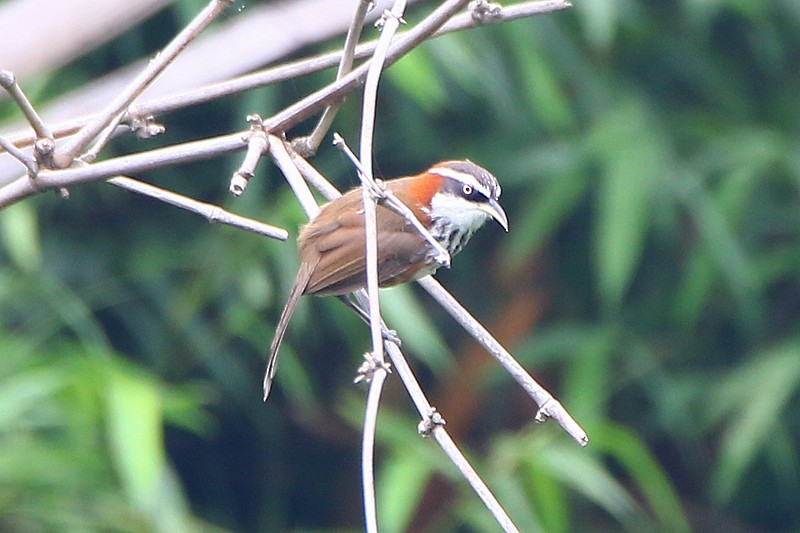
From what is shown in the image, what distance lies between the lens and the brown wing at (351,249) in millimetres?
3211

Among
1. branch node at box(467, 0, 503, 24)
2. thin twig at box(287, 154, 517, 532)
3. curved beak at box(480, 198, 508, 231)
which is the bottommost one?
thin twig at box(287, 154, 517, 532)

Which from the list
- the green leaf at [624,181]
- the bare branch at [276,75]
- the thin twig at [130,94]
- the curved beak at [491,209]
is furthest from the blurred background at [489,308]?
the thin twig at [130,94]

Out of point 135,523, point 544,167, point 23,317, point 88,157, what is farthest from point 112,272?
point 88,157

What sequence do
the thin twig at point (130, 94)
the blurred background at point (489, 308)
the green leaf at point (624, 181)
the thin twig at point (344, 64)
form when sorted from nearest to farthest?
the thin twig at point (130, 94), the thin twig at point (344, 64), the blurred background at point (489, 308), the green leaf at point (624, 181)

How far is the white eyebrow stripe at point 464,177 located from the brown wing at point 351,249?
18 cm

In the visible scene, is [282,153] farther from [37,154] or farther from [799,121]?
[799,121]

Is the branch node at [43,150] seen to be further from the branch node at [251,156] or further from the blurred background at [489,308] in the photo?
the blurred background at [489,308]

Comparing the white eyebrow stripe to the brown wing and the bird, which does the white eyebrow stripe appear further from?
the brown wing

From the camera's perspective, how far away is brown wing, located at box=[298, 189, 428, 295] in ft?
10.5

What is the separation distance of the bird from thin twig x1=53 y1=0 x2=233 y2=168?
993mm

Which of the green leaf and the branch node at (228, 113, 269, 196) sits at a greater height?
the green leaf

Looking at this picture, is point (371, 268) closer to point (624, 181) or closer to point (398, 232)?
point (398, 232)

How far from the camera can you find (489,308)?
5.93 metres

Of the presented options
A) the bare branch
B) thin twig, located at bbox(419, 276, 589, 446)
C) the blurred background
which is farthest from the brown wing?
the blurred background
